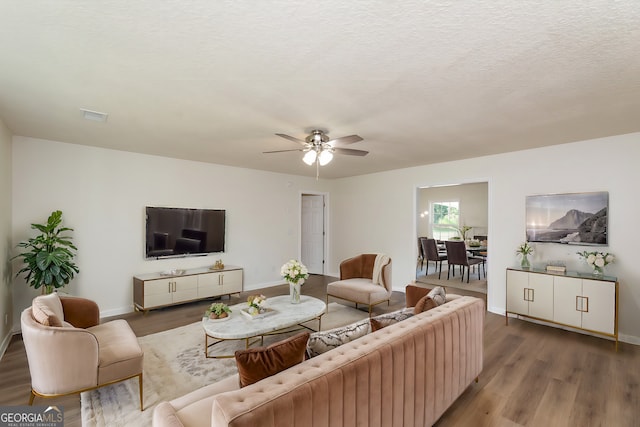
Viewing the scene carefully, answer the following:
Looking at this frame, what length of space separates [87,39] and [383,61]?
180 centimetres

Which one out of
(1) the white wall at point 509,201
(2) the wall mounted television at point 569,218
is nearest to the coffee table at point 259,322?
(1) the white wall at point 509,201

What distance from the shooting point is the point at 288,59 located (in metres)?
1.91

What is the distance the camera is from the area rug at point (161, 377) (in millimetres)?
2180

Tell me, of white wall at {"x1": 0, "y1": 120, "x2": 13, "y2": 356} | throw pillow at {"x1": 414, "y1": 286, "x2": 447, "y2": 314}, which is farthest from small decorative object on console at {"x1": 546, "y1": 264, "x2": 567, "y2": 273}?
white wall at {"x1": 0, "y1": 120, "x2": 13, "y2": 356}

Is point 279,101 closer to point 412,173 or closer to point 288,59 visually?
point 288,59

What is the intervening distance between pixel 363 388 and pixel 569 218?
4141 mm

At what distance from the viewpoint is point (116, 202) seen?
446 cm

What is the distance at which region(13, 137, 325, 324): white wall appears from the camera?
12.6 feet

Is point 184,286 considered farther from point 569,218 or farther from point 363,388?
point 569,218

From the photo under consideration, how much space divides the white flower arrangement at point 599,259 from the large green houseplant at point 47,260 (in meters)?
6.50

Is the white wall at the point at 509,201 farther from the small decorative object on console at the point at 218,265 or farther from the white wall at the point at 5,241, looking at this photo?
the white wall at the point at 5,241

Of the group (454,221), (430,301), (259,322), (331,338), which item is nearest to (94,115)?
(259,322)

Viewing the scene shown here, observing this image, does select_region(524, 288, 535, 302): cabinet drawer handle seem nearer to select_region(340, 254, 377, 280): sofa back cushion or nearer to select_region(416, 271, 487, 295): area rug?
select_region(416, 271, 487, 295): area rug

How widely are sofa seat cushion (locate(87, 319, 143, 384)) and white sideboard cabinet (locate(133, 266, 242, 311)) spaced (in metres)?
1.76
